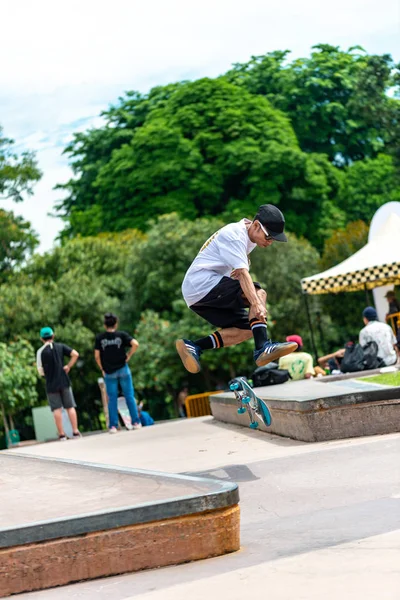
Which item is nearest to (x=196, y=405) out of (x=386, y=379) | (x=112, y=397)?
(x=112, y=397)

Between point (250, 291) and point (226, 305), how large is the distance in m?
0.52

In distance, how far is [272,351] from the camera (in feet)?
24.7

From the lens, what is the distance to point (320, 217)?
47.2 meters

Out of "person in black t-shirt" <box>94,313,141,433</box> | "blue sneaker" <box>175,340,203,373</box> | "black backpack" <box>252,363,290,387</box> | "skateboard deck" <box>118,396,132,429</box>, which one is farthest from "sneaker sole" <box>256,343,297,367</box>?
"skateboard deck" <box>118,396,132,429</box>

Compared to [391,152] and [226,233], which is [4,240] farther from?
[226,233]

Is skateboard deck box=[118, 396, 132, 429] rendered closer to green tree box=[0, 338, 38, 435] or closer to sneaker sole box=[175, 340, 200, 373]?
sneaker sole box=[175, 340, 200, 373]

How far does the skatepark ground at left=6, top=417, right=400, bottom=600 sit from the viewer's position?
403 centimetres

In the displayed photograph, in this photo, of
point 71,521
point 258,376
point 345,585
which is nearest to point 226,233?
point 71,521

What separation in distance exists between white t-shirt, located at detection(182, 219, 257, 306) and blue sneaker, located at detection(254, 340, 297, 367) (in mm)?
622

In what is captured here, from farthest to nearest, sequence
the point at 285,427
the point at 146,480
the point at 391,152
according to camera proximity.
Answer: the point at 391,152, the point at 285,427, the point at 146,480

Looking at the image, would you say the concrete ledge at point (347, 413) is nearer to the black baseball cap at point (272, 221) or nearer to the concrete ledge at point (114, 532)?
the black baseball cap at point (272, 221)

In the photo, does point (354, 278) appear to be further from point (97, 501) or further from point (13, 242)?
point (13, 242)

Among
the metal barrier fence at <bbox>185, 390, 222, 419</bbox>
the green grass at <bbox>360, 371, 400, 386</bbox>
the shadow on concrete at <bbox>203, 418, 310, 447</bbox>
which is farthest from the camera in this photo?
the metal barrier fence at <bbox>185, 390, 222, 419</bbox>

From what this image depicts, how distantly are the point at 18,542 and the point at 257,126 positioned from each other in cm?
4382
